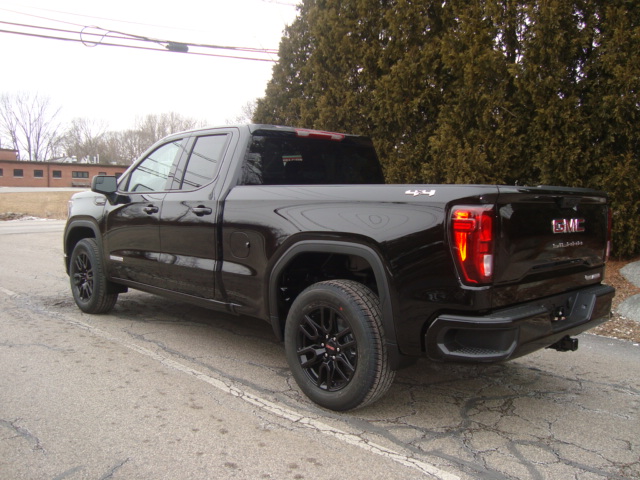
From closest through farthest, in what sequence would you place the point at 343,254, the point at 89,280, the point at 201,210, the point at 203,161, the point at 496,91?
the point at 343,254
the point at 201,210
the point at 203,161
the point at 89,280
the point at 496,91

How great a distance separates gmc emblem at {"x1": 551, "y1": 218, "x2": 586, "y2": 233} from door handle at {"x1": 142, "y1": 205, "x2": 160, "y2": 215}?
3218 millimetres

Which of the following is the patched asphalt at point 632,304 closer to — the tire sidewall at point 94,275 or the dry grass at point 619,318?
the dry grass at point 619,318

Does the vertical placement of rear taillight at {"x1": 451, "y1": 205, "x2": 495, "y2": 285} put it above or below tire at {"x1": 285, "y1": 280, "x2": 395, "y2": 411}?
above

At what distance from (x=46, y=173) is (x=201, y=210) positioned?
2778 inches

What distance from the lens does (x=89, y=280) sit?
18.3 ft

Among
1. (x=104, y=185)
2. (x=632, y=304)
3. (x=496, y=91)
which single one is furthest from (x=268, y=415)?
(x=496, y=91)

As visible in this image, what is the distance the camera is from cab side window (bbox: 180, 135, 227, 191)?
4254mm

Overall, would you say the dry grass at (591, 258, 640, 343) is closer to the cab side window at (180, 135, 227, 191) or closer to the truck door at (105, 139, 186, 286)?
the cab side window at (180, 135, 227, 191)

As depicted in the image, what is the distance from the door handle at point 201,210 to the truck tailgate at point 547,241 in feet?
7.49

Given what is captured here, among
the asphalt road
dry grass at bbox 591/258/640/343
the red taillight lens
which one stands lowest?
the asphalt road

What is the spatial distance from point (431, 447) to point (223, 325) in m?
2.96

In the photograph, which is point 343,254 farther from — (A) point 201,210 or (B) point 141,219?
(B) point 141,219

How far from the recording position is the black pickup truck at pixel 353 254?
2736mm

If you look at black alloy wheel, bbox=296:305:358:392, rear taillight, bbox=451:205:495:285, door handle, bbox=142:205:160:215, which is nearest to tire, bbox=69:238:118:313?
door handle, bbox=142:205:160:215
